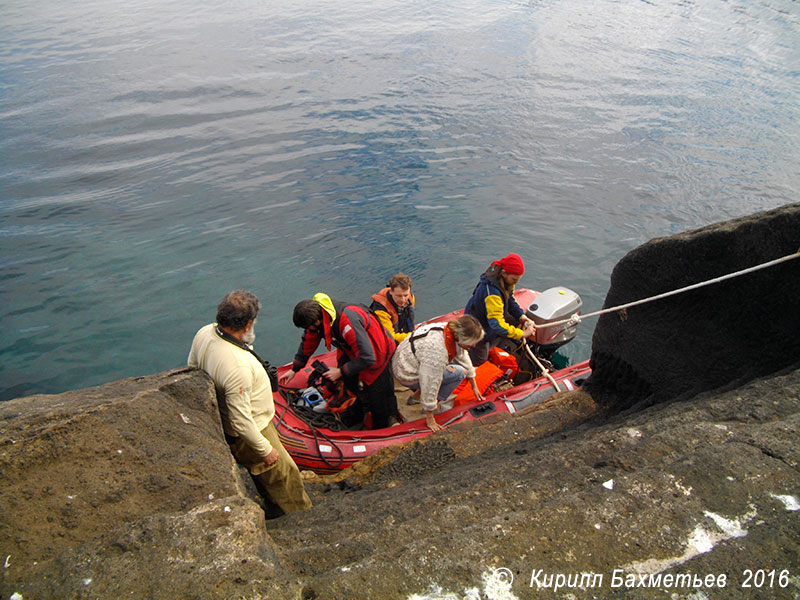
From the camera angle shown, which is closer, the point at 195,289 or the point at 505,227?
the point at 195,289

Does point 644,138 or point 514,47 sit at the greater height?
point 514,47

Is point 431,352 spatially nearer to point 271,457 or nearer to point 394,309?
point 394,309

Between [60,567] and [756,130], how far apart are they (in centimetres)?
1890

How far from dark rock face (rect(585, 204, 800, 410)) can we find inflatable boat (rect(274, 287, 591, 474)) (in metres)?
1.29

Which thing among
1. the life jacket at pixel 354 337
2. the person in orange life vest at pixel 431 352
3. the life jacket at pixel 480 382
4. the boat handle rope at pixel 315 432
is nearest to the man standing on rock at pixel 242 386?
the life jacket at pixel 354 337

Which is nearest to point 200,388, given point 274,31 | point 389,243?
point 389,243

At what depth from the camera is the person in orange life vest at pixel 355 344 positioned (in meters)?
4.91

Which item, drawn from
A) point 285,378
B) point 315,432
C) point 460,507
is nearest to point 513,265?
point 315,432

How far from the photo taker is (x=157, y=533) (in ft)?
7.42

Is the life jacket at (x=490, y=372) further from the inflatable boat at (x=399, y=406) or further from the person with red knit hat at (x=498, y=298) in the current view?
the person with red knit hat at (x=498, y=298)

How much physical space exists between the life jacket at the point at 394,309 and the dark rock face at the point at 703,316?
213cm

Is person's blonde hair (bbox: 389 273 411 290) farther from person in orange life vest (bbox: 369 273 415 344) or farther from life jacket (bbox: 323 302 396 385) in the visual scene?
life jacket (bbox: 323 302 396 385)

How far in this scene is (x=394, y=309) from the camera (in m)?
6.11

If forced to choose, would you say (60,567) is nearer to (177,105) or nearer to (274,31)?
(177,105)
